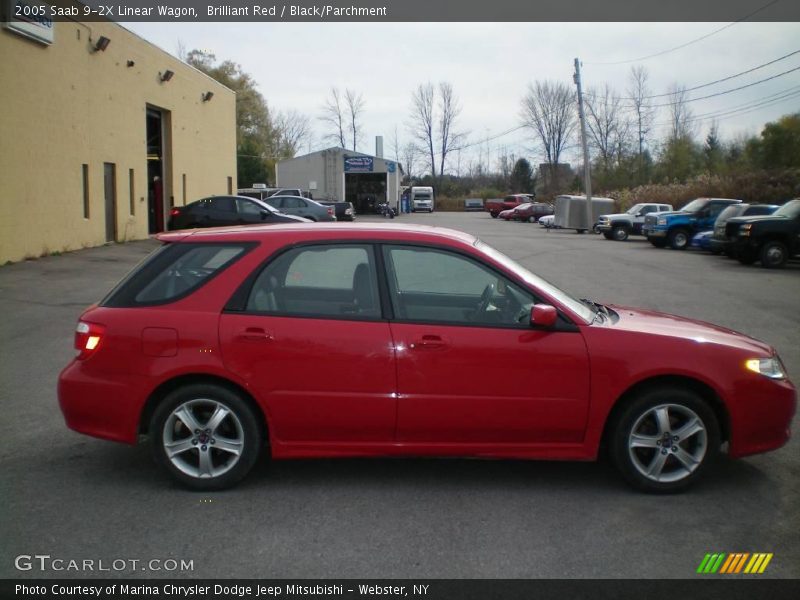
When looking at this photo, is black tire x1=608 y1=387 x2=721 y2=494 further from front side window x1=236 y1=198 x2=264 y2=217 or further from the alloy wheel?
front side window x1=236 y1=198 x2=264 y2=217

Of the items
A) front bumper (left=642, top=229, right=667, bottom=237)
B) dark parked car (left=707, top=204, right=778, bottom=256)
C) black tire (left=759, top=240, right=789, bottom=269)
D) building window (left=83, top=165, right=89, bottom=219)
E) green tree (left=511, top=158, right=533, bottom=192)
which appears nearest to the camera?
black tire (left=759, top=240, right=789, bottom=269)

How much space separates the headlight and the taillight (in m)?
4.03

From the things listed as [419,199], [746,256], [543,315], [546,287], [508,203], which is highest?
[419,199]

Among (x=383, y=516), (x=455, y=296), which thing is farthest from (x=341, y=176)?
(x=383, y=516)

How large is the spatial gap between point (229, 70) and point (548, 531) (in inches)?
3162

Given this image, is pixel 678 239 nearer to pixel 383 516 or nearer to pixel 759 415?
pixel 759 415

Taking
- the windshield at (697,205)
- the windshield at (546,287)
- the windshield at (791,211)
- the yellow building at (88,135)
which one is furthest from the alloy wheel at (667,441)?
the windshield at (697,205)

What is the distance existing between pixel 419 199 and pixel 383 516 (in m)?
71.8

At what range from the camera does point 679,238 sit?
28.9 m

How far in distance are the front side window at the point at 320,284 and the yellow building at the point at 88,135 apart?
49.9ft

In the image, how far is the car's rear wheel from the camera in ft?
94.6

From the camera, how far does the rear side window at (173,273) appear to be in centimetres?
500

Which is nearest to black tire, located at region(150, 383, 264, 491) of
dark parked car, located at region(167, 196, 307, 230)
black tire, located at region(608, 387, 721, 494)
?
black tire, located at region(608, 387, 721, 494)

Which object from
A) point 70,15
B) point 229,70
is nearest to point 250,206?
point 70,15
